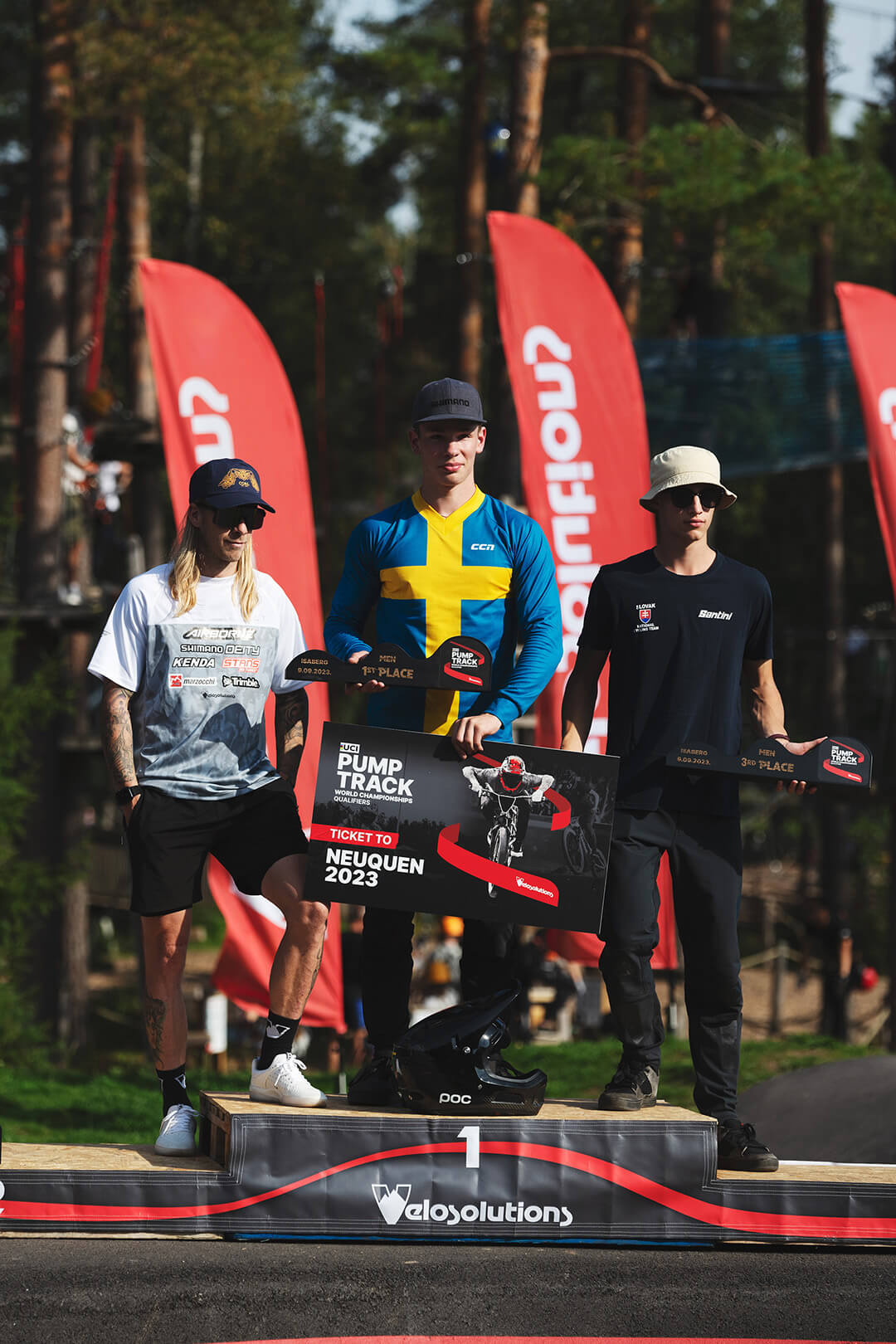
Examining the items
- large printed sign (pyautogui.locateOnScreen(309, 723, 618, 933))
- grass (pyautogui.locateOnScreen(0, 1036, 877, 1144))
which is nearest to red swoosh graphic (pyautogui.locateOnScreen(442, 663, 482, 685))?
large printed sign (pyautogui.locateOnScreen(309, 723, 618, 933))

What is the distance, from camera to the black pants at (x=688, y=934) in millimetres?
4930

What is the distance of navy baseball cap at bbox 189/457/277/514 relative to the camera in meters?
4.89

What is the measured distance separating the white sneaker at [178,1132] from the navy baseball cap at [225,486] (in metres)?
1.96

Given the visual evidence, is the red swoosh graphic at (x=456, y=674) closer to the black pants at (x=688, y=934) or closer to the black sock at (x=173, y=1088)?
the black pants at (x=688, y=934)

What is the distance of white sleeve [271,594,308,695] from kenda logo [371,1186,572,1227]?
5.30 ft

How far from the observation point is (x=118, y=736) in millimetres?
4895

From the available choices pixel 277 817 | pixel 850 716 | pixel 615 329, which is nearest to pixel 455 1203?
pixel 277 817

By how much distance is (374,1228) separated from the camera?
462 centimetres

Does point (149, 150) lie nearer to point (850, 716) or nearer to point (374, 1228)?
point (850, 716)

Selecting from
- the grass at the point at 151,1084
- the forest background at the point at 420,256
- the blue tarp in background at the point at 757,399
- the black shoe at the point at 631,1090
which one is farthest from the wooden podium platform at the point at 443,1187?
the blue tarp in background at the point at 757,399

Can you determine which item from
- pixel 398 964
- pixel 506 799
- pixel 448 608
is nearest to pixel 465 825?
pixel 506 799

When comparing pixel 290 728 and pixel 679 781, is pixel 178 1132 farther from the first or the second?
pixel 679 781

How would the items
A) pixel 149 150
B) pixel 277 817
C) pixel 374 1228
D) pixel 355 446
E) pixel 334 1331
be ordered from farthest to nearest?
pixel 355 446 < pixel 149 150 < pixel 277 817 < pixel 374 1228 < pixel 334 1331

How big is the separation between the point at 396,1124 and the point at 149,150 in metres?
22.0
